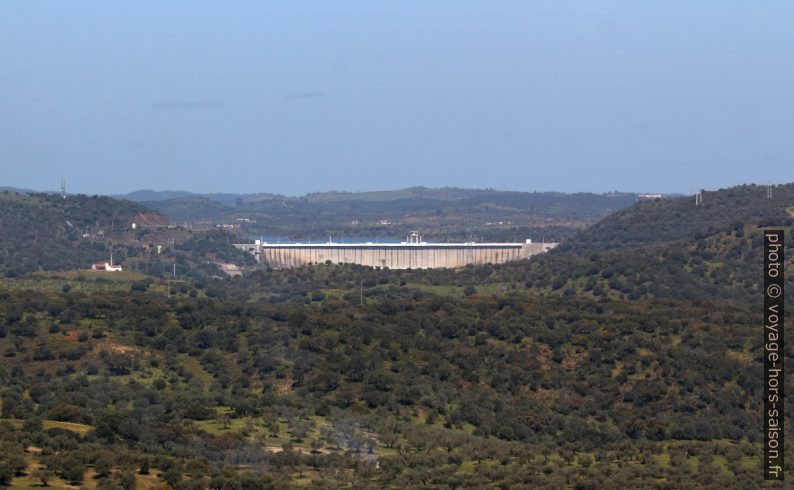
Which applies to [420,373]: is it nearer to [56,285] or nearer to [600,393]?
[600,393]

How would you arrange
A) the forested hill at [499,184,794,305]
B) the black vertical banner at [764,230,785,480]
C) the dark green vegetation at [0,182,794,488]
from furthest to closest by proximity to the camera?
the forested hill at [499,184,794,305], the black vertical banner at [764,230,785,480], the dark green vegetation at [0,182,794,488]


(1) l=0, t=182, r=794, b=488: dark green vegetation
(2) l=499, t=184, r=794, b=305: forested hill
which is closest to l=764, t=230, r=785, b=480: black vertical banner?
(1) l=0, t=182, r=794, b=488: dark green vegetation

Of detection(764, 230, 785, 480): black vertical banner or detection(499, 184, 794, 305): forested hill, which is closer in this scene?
detection(764, 230, 785, 480): black vertical banner

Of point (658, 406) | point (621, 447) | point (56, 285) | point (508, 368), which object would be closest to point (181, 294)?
point (56, 285)

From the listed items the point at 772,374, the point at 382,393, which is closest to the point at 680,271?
the point at 772,374

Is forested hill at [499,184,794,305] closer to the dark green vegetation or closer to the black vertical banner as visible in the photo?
the dark green vegetation

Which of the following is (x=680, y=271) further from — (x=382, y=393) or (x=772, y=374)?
(x=382, y=393)
